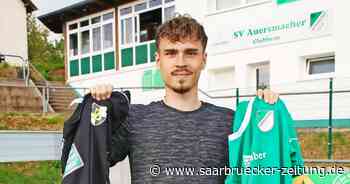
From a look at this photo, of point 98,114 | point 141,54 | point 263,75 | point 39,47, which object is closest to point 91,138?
point 98,114

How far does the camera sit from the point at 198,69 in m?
2.56

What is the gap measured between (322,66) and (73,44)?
44.1 feet

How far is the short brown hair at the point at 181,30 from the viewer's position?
257 cm

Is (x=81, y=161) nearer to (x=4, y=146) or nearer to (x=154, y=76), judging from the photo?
(x=4, y=146)

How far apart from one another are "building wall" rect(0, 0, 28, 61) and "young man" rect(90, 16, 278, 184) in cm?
2255

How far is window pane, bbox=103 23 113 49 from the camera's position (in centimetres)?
2069

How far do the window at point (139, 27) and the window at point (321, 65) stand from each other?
648 cm

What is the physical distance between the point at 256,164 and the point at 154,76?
1507 cm

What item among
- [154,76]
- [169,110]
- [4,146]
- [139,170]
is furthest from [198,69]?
[154,76]

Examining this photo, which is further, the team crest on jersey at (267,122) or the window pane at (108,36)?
the window pane at (108,36)

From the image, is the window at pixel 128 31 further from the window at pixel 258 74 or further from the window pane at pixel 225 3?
the window at pixel 258 74

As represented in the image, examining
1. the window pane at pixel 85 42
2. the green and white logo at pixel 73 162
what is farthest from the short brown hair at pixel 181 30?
the window pane at pixel 85 42

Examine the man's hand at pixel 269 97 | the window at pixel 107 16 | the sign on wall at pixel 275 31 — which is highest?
the window at pixel 107 16

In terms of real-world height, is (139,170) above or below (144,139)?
below
